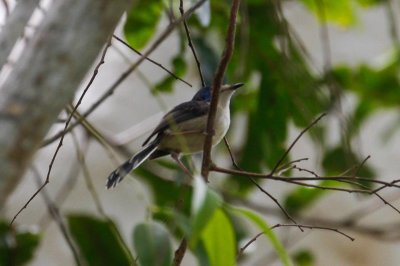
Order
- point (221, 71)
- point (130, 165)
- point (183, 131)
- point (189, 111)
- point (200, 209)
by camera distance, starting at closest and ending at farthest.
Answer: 1. point (200, 209)
2. point (221, 71)
3. point (130, 165)
4. point (183, 131)
5. point (189, 111)

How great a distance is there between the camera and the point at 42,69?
1.26 metres

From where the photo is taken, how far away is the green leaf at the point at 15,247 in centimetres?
346

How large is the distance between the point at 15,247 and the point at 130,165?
112 cm

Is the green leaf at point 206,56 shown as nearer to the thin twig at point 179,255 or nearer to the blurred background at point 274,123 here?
the blurred background at point 274,123

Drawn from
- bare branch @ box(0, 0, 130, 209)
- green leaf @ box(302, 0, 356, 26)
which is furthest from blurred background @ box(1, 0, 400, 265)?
bare branch @ box(0, 0, 130, 209)

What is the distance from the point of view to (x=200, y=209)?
5.17 ft

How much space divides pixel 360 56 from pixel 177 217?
16.2 ft

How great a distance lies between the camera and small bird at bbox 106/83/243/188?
254 centimetres

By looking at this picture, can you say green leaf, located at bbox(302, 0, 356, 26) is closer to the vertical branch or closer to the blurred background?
the blurred background

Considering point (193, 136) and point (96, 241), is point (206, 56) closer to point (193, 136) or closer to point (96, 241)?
point (96, 241)

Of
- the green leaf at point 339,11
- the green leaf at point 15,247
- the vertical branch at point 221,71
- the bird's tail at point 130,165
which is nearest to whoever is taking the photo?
the vertical branch at point 221,71

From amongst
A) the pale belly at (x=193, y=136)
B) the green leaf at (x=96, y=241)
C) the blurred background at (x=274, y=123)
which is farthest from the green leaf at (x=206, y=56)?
the pale belly at (x=193, y=136)

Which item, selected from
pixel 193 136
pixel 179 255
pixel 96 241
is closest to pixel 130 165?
pixel 193 136

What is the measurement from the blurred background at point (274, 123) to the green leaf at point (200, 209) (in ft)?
4.06
